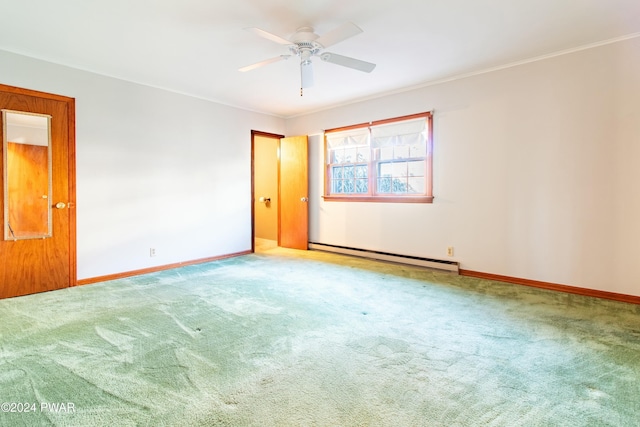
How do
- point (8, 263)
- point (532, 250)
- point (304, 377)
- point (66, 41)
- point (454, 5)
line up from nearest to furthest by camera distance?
point (304, 377) → point (454, 5) → point (66, 41) → point (8, 263) → point (532, 250)

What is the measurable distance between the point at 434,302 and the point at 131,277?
3656mm

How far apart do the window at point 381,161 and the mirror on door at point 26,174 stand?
385cm

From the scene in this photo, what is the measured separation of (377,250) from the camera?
5.03 metres

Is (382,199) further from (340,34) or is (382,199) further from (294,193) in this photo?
(340,34)

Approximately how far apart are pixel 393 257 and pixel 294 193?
2278 millimetres

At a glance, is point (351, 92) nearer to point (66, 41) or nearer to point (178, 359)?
point (66, 41)

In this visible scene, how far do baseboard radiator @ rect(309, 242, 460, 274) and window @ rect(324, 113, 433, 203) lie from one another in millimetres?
831

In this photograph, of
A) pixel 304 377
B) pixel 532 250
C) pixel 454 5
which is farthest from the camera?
pixel 532 250

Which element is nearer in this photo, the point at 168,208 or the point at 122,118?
the point at 122,118

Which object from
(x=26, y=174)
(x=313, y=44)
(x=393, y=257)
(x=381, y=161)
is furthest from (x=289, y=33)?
(x=393, y=257)

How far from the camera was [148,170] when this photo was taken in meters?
4.32

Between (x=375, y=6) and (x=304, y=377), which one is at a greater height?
(x=375, y=6)

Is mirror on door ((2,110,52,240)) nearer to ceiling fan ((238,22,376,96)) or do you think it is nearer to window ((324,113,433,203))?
ceiling fan ((238,22,376,96))

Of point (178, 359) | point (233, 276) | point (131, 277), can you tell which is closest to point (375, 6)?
point (178, 359)
